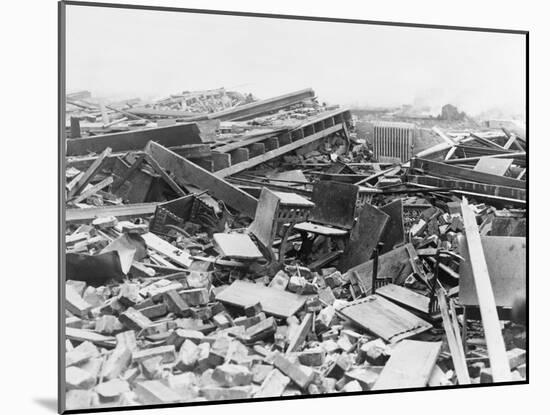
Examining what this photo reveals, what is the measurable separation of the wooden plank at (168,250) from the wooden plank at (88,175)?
45cm

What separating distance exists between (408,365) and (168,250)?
1.59 m

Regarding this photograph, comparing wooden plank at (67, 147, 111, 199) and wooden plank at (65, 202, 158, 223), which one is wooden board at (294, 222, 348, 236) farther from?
wooden plank at (67, 147, 111, 199)

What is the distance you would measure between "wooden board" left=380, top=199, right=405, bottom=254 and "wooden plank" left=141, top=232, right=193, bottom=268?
1201 millimetres

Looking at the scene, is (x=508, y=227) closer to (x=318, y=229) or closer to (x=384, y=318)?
(x=384, y=318)

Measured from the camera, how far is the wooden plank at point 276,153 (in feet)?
16.7

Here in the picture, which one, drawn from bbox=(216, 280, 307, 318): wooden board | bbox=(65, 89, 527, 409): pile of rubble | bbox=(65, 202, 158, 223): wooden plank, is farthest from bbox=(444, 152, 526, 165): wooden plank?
bbox=(65, 202, 158, 223): wooden plank

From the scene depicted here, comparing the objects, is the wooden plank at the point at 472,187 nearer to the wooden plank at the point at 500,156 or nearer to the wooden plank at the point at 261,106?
the wooden plank at the point at 500,156

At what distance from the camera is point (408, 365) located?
5.18 meters

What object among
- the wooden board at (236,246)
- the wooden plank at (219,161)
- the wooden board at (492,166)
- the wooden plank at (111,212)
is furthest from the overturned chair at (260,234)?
the wooden board at (492,166)

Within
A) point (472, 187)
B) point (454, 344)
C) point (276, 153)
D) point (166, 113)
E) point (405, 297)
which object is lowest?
point (454, 344)

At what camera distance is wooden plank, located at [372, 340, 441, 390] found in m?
5.17

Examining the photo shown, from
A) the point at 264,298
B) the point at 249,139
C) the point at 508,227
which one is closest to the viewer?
the point at 264,298

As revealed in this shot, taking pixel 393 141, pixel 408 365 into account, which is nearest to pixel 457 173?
pixel 393 141

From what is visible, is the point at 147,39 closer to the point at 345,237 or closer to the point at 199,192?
the point at 199,192
